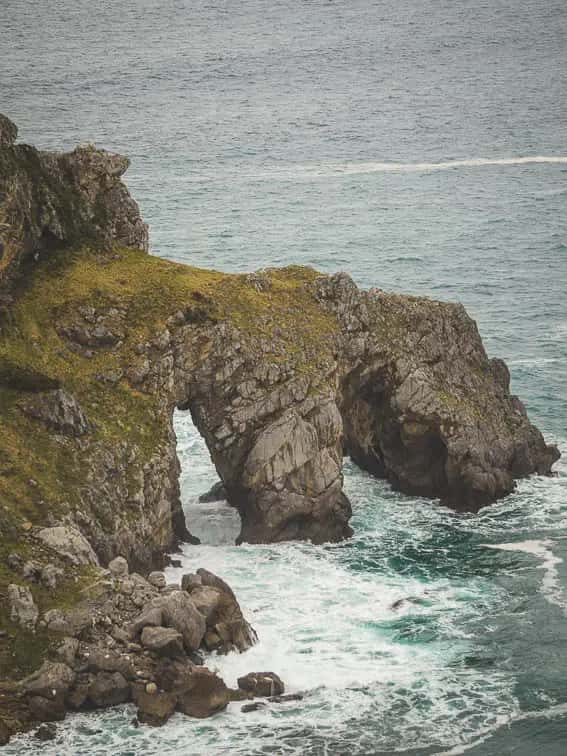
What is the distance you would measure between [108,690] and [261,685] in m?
6.75

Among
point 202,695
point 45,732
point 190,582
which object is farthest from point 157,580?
point 45,732

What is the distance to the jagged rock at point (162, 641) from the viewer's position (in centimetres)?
5641

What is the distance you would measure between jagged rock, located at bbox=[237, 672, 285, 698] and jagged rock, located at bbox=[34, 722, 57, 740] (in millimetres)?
8526

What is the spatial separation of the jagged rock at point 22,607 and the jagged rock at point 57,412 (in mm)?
12632

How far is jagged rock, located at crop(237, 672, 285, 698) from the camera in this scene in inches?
2238

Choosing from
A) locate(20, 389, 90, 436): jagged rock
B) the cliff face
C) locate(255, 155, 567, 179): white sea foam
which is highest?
locate(255, 155, 567, 179): white sea foam

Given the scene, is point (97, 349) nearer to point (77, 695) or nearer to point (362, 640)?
point (362, 640)

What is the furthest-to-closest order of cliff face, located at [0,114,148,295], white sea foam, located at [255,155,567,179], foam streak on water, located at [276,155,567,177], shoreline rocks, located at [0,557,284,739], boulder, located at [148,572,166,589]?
foam streak on water, located at [276,155,567,177]
white sea foam, located at [255,155,567,179]
cliff face, located at [0,114,148,295]
boulder, located at [148,572,166,589]
shoreline rocks, located at [0,557,284,739]

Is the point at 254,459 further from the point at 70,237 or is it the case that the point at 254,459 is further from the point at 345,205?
the point at 345,205

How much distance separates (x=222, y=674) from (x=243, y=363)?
2261 centimetres

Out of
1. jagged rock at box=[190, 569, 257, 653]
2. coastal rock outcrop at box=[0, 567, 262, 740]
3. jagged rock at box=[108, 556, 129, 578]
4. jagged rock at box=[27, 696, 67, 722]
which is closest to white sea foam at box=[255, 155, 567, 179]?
jagged rock at box=[108, 556, 129, 578]

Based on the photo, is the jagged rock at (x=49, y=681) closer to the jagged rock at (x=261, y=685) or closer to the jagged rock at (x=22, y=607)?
the jagged rock at (x=22, y=607)

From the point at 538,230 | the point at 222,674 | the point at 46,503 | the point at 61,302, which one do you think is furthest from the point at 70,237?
the point at 538,230

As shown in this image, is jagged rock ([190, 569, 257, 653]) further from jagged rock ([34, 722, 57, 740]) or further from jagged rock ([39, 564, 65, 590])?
jagged rock ([34, 722, 57, 740])
